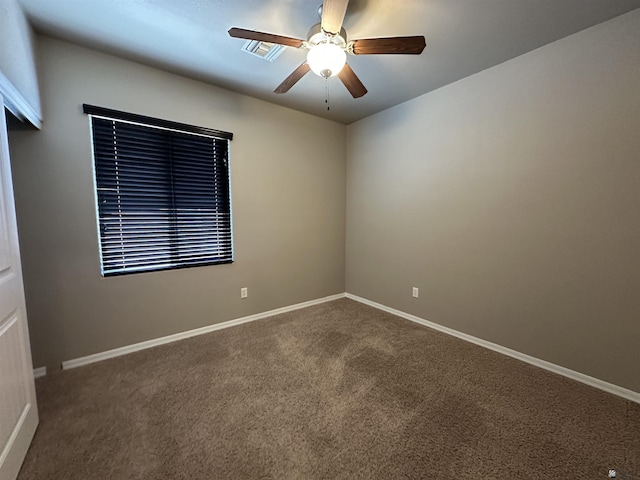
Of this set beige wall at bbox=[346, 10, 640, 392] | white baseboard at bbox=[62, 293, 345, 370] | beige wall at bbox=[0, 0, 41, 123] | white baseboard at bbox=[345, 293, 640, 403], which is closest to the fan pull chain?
beige wall at bbox=[346, 10, 640, 392]

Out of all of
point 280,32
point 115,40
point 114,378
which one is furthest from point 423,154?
point 114,378

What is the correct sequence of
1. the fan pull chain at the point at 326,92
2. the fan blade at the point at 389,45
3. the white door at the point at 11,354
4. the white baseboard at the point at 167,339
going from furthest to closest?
the fan pull chain at the point at 326,92, the white baseboard at the point at 167,339, the fan blade at the point at 389,45, the white door at the point at 11,354

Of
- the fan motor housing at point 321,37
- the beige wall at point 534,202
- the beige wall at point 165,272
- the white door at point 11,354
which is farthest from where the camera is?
the beige wall at point 165,272

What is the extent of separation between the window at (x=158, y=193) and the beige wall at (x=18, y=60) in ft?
1.17

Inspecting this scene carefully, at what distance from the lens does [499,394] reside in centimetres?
182

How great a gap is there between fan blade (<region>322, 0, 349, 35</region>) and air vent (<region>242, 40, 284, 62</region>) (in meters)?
0.73

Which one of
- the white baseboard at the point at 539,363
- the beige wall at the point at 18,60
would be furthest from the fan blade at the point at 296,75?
the white baseboard at the point at 539,363

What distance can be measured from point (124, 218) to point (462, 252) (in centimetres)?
328

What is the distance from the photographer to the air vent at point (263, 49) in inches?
78.1

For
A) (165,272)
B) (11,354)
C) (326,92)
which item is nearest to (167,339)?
(165,272)

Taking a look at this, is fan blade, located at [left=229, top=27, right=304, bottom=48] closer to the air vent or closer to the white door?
the air vent

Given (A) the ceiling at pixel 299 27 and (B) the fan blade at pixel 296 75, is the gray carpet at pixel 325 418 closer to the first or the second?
(B) the fan blade at pixel 296 75

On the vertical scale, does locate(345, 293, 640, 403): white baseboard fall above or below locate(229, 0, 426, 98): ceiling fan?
below

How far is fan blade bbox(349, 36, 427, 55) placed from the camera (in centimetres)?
147
